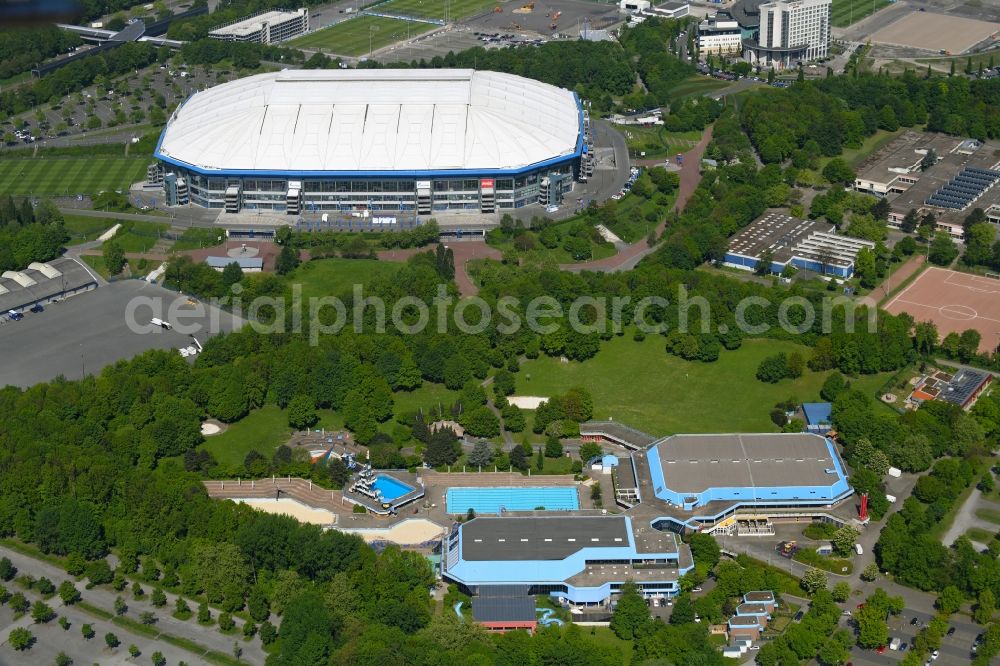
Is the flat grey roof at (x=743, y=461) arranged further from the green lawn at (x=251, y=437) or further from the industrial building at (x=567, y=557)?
the green lawn at (x=251, y=437)

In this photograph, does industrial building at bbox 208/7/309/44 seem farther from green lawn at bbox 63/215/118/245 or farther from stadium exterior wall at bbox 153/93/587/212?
green lawn at bbox 63/215/118/245

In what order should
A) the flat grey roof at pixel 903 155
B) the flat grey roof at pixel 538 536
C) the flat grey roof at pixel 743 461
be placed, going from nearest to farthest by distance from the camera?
the flat grey roof at pixel 538 536 → the flat grey roof at pixel 743 461 → the flat grey roof at pixel 903 155

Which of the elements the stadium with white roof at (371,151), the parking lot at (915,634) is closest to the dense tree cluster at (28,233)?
the stadium with white roof at (371,151)

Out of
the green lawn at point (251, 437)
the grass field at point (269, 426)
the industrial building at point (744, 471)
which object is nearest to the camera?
the industrial building at point (744, 471)

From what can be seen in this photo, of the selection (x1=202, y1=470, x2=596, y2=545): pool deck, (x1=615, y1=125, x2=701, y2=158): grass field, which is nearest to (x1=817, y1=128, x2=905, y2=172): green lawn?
(x1=615, y1=125, x2=701, y2=158): grass field

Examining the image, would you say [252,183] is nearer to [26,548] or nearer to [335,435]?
[335,435]

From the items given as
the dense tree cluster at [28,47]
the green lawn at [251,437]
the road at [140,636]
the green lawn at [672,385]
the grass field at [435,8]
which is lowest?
the green lawn at [672,385]

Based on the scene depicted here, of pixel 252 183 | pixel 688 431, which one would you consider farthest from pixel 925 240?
pixel 252 183
